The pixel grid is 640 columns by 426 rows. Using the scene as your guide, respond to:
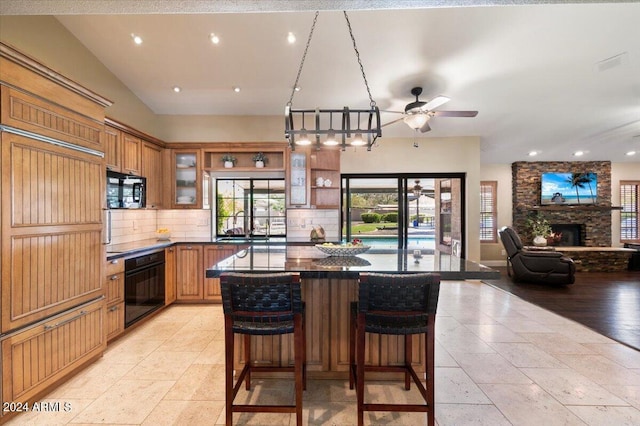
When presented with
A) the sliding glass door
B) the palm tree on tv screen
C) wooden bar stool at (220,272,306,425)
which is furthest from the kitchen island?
the palm tree on tv screen

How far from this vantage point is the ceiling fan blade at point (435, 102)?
3.34 metres

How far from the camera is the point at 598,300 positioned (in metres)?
4.72

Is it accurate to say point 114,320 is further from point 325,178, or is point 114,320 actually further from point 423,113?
point 423,113

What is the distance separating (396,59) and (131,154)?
12.1 ft

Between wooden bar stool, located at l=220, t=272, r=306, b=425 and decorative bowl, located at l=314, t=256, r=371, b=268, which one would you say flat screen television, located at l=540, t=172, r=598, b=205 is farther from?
wooden bar stool, located at l=220, t=272, r=306, b=425

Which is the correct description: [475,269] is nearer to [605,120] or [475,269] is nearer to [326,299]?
[326,299]

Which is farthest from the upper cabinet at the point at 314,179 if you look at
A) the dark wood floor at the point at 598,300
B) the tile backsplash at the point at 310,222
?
the dark wood floor at the point at 598,300

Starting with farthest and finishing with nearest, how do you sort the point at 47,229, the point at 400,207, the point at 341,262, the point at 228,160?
the point at 400,207 → the point at 228,160 → the point at 341,262 → the point at 47,229

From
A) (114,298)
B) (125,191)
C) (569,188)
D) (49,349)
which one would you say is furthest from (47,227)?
(569,188)

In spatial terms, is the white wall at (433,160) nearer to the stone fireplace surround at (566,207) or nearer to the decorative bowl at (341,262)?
the stone fireplace surround at (566,207)

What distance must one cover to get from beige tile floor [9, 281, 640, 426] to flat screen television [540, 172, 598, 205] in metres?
5.37

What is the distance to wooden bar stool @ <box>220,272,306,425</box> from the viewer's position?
68.1 inches

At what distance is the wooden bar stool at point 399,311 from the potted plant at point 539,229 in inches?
266

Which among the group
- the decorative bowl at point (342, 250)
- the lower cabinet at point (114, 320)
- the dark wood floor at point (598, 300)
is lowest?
the dark wood floor at point (598, 300)
